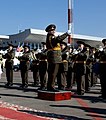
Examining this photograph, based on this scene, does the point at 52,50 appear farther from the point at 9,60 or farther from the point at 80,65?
the point at 9,60

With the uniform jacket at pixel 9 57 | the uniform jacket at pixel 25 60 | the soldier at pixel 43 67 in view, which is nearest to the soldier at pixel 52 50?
the soldier at pixel 43 67

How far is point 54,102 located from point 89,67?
3647mm

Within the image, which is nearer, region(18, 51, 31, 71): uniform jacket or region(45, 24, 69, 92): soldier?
region(45, 24, 69, 92): soldier

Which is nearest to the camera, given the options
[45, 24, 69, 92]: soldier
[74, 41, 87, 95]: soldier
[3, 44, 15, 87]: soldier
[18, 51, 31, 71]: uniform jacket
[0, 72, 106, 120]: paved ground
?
[0, 72, 106, 120]: paved ground

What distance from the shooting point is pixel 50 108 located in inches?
365

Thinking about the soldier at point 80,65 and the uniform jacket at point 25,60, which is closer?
the soldier at point 80,65

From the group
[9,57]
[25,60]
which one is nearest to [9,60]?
[9,57]

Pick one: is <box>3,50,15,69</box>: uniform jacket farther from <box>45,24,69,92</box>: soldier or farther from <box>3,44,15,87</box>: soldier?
<box>45,24,69,92</box>: soldier

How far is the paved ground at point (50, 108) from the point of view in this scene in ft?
26.8

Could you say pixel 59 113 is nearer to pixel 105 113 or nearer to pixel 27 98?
pixel 105 113

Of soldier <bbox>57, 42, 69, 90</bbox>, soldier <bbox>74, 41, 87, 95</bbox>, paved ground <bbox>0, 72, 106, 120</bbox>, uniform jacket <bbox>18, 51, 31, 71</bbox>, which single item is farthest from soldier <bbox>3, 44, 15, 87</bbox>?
soldier <bbox>74, 41, 87, 95</bbox>

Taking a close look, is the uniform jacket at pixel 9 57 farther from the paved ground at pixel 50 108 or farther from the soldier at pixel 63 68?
the paved ground at pixel 50 108

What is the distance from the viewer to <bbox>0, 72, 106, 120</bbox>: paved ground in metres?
8.16

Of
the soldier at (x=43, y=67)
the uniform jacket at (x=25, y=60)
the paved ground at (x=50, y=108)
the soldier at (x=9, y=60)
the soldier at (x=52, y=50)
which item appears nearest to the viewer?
the paved ground at (x=50, y=108)
